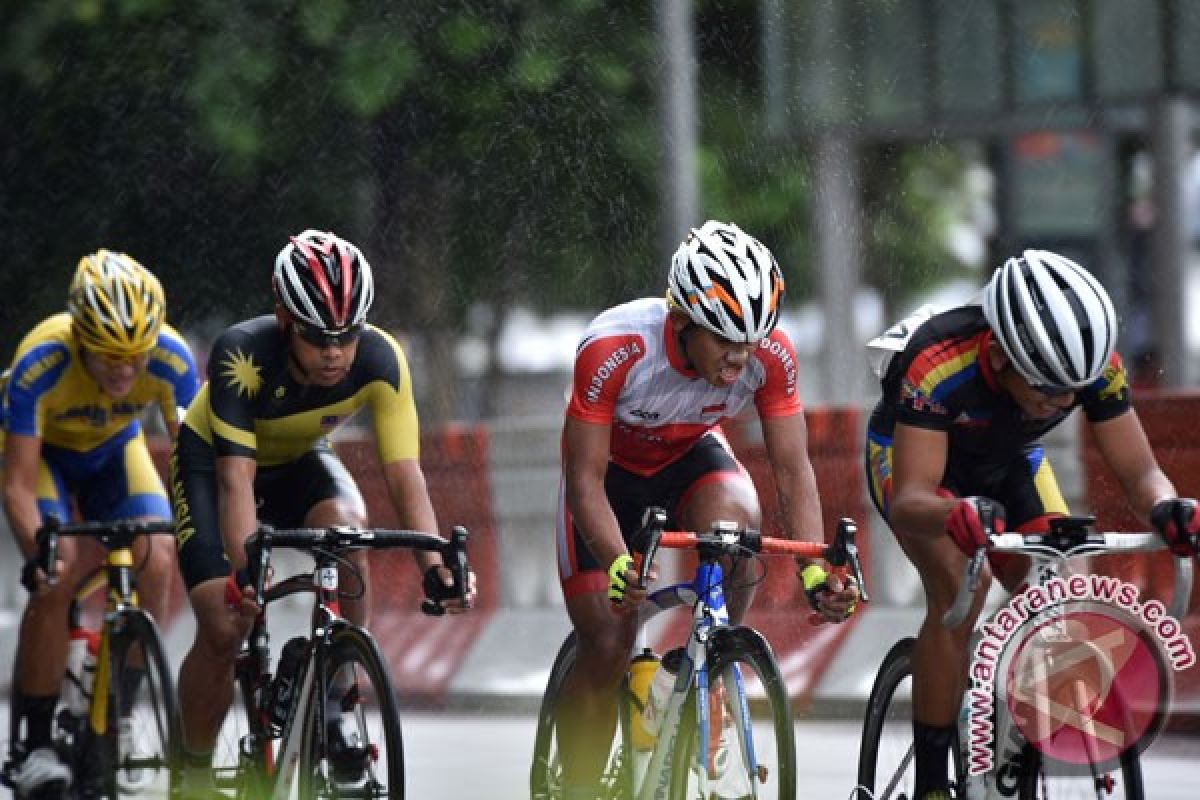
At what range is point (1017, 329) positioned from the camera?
6125 millimetres

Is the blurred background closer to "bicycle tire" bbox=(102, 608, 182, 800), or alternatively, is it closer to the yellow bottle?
"bicycle tire" bbox=(102, 608, 182, 800)

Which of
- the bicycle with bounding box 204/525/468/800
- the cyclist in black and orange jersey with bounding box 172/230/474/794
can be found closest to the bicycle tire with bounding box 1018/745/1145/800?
the bicycle with bounding box 204/525/468/800

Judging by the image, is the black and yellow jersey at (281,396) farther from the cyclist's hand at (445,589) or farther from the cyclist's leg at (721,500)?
the cyclist's leg at (721,500)

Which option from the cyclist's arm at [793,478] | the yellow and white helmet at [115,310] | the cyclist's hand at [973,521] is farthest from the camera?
the yellow and white helmet at [115,310]

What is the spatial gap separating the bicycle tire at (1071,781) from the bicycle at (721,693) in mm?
566

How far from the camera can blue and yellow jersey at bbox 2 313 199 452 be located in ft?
27.7

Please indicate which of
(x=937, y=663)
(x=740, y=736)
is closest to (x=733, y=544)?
(x=740, y=736)

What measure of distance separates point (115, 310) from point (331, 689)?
1.83 meters

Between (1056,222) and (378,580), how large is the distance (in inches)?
485

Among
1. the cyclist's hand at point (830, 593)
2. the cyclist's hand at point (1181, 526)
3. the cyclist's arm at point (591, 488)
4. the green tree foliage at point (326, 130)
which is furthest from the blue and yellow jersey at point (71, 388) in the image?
the green tree foliage at point (326, 130)

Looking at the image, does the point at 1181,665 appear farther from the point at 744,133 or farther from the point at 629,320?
the point at 744,133

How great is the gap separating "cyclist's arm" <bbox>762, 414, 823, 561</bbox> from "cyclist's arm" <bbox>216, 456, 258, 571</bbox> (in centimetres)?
150

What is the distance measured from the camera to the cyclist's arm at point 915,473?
632 cm

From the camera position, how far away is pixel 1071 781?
5.91m
